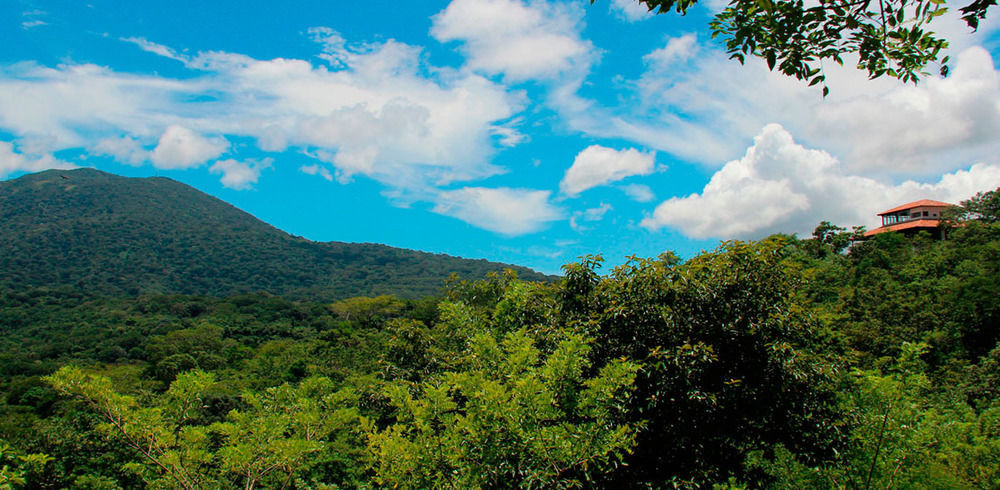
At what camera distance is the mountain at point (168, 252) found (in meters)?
92.0

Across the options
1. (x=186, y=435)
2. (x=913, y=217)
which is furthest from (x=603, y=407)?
(x=913, y=217)

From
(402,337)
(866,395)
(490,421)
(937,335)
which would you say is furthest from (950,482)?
(937,335)

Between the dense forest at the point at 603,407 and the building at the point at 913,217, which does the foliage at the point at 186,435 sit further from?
the building at the point at 913,217

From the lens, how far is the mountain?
92000 mm

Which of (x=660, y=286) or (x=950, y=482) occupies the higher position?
(x=660, y=286)

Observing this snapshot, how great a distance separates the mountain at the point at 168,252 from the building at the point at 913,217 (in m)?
47.4

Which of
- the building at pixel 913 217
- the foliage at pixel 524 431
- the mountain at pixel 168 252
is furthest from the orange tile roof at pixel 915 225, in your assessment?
the foliage at pixel 524 431

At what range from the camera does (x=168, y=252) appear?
107375 millimetres

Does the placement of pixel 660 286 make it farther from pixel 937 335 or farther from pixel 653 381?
pixel 937 335

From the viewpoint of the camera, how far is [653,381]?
612 centimetres

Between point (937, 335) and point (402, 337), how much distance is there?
20943mm

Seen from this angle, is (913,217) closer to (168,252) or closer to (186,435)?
(186,435)

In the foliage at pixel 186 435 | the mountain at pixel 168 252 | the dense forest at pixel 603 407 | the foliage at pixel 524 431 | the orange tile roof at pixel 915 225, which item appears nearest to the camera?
the foliage at pixel 524 431

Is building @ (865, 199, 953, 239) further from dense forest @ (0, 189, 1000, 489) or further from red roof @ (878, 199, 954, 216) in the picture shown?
dense forest @ (0, 189, 1000, 489)
